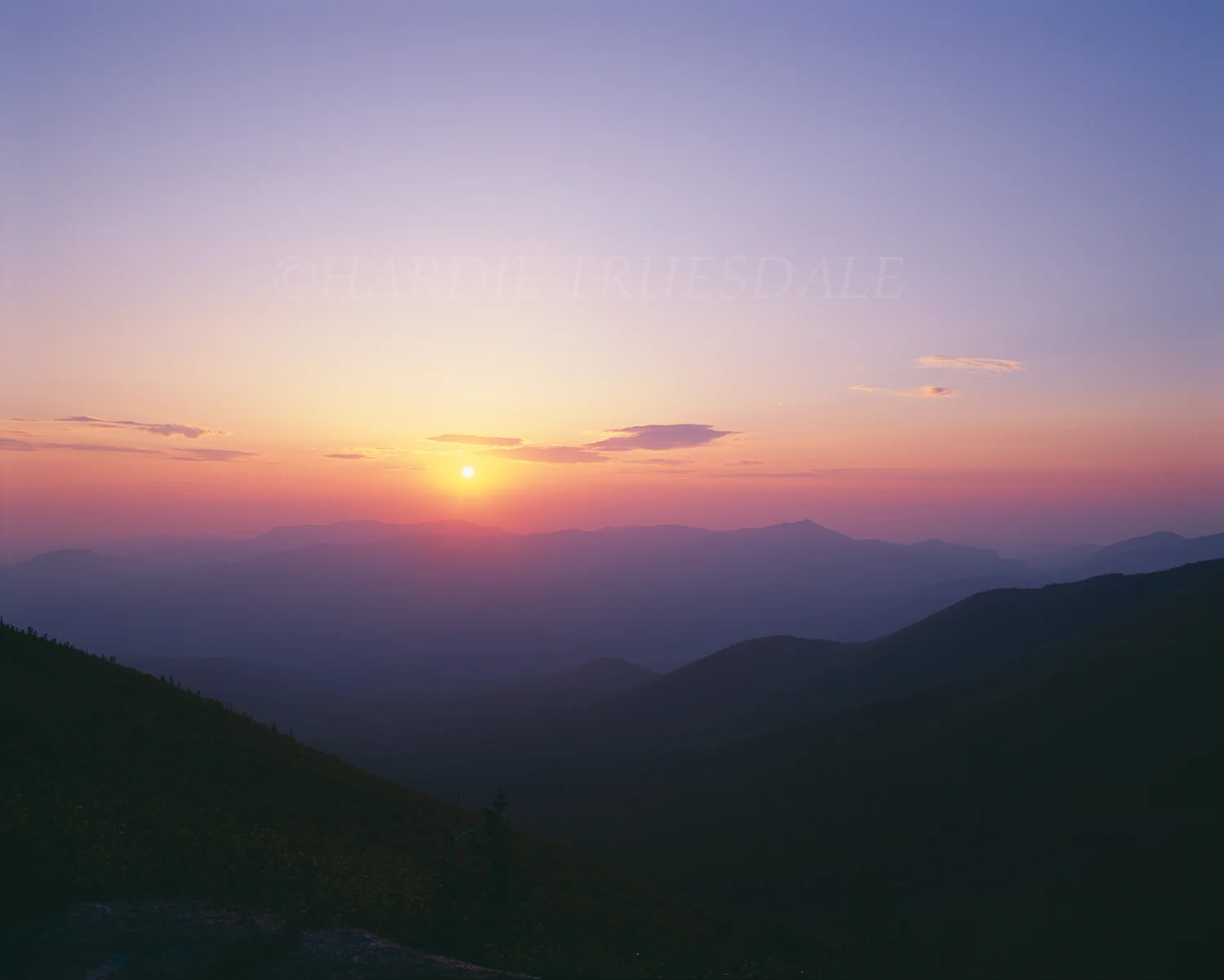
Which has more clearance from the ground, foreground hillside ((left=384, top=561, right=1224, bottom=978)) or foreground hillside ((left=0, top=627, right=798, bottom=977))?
foreground hillside ((left=0, top=627, right=798, bottom=977))

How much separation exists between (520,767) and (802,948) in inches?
2524

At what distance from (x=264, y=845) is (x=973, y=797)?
49075 millimetres

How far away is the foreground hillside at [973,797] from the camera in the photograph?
33.0 m

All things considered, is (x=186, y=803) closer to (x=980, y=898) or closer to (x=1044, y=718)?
(x=980, y=898)

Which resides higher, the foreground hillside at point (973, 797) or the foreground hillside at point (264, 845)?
the foreground hillside at point (264, 845)

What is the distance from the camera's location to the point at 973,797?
50.6 m

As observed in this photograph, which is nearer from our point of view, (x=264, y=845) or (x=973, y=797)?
(x=264, y=845)

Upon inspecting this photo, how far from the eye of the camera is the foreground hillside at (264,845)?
14.4 m

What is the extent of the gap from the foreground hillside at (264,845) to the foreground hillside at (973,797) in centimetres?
843

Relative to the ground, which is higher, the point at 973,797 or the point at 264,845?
the point at 264,845

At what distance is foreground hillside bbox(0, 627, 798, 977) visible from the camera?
14445mm

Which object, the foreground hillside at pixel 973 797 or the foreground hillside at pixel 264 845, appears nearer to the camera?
the foreground hillside at pixel 264 845

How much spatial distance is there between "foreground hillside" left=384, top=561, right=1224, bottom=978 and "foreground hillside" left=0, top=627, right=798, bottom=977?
8.43 meters

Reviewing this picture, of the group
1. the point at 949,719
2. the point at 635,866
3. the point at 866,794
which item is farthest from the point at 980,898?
the point at 949,719
